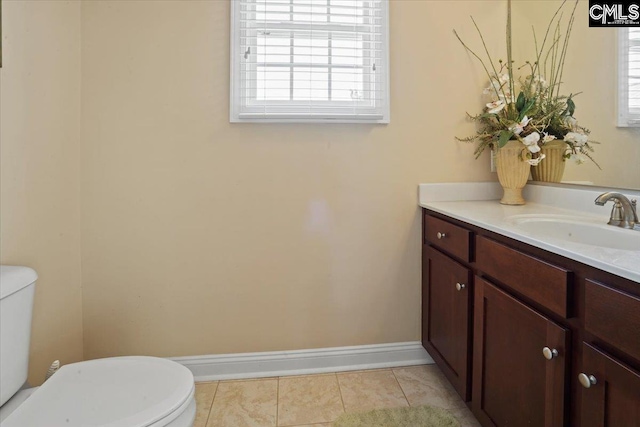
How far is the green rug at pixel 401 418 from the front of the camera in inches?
57.4

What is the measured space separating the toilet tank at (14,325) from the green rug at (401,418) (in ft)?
3.62

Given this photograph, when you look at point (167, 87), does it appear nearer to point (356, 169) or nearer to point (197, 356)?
point (356, 169)

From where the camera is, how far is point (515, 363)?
1111mm

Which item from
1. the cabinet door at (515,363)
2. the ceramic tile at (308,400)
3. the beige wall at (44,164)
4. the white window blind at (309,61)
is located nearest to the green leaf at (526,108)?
the white window blind at (309,61)

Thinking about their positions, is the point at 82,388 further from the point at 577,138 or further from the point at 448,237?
the point at 577,138

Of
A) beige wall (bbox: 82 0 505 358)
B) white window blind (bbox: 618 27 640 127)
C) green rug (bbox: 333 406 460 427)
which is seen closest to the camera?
white window blind (bbox: 618 27 640 127)

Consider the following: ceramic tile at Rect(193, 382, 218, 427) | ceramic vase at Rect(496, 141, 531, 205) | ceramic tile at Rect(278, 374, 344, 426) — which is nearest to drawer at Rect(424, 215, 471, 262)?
ceramic vase at Rect(496, 141, 531, 205)

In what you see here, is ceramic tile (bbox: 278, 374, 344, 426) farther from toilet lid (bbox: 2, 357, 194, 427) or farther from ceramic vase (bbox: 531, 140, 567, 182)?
ceramic vase (bbox: 531, 140, 567, 182)

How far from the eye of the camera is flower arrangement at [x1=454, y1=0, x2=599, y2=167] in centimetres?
160

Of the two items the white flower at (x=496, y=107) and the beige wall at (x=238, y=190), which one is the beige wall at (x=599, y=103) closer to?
the white flower at (x=496, y=107)

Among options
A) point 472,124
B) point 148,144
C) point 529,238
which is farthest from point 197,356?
point 472,124

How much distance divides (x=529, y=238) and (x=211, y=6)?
1654 mm

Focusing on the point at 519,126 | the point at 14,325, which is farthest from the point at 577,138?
the point at 14,325

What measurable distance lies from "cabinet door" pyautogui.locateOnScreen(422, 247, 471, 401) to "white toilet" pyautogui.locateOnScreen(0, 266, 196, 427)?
1.00 metres
